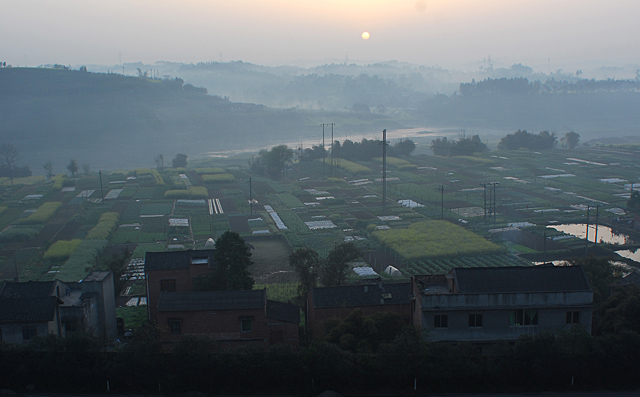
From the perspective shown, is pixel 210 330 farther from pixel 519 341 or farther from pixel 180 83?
pixel 180 83

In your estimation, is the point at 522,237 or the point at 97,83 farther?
the point at 97,83

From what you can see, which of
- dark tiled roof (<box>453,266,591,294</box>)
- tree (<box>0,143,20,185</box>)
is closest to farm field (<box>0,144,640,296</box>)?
tree (<box>0,143,20,185</box>)

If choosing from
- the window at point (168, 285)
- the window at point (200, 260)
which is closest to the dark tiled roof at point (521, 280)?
the window at point (200, 260)

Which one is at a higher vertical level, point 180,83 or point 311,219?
point 180,83

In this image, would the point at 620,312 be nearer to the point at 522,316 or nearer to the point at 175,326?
the point at 522,316

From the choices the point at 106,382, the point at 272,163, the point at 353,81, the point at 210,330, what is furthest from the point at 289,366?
the point at 353,81

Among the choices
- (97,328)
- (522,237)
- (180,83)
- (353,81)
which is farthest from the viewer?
(353,81)

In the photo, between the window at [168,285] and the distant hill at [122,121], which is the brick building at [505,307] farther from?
the distant hill at [122,121]
